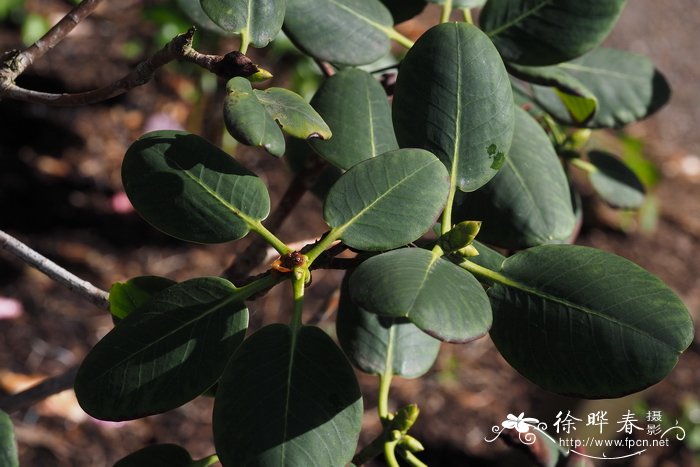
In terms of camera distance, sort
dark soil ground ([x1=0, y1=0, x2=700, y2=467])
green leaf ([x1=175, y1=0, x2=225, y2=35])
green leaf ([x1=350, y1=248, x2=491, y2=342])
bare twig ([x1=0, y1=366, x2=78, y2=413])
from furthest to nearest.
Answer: dark soil ground ([x1=0, y1=0, x2=700, y2=467]) → bare twig ([x1=0, y1=366, x2=78, y2=413]) → green leaf ([x1=175, y1=0, x2=225, y2=35]) → green leaf ([x1=350, y1=248, x2=491, y2=342])

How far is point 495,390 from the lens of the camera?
2.96 m

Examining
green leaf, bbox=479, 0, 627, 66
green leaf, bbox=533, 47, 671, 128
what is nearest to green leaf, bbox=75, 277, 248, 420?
green leaf, bbox=479, 0, 627, 66

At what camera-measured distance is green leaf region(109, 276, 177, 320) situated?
95 cm

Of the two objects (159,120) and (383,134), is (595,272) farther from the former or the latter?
(159,120)

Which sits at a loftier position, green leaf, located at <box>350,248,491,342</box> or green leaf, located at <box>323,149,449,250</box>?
green leaf, located at <box>323,149,449,250</box>

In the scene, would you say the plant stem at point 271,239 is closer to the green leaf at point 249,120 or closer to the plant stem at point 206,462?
the green leaf at point 249,120

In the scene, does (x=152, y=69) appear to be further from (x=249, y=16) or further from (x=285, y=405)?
(x=285, y=405)

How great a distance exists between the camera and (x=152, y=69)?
2.65 ft

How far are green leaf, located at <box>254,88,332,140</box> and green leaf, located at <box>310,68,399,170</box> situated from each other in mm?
176

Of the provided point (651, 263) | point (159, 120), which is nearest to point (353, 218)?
point (159, 120)

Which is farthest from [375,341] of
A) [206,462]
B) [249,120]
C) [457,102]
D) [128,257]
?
[128,257]

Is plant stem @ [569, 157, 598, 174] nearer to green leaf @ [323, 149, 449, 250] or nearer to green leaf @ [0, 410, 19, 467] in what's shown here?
green leaf @ [323, 149, 449, 250]

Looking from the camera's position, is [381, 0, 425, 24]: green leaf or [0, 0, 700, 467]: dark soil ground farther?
[0, 0, 700, 467]: dark soil ground

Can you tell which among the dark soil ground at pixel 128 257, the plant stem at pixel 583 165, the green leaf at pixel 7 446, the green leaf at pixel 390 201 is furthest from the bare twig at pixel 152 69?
the dark soil ground at pixel 128 257
